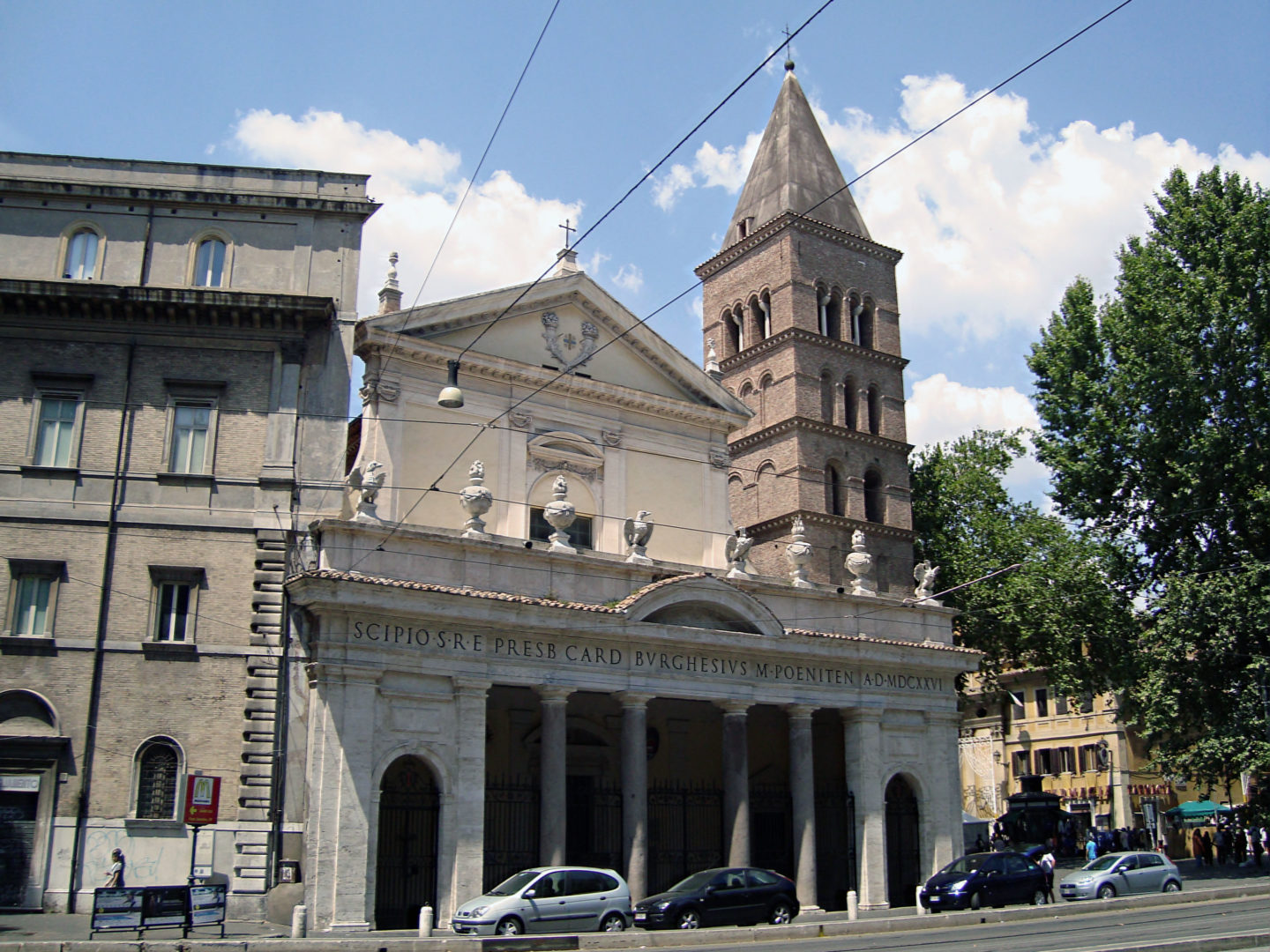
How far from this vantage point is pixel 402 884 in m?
22.8

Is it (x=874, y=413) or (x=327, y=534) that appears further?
(x=874, y=413)

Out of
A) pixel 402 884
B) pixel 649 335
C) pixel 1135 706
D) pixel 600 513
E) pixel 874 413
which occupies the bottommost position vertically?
pixel 402 884

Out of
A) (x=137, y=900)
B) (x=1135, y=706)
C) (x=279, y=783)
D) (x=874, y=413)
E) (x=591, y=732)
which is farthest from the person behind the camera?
(x=874, y=413)

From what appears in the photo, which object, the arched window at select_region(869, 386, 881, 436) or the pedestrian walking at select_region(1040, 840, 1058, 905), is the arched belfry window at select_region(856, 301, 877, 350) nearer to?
the arched window at select_region(869, 386, 881, 436)

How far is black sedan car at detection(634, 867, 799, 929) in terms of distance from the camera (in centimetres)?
2077

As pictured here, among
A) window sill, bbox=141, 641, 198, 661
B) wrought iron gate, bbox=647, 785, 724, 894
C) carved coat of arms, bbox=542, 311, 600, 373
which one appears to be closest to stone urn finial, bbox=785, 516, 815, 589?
wrought iron gate, bbox=647, 785, 724, 894

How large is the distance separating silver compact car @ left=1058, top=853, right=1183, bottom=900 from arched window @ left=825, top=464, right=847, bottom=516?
17480mm

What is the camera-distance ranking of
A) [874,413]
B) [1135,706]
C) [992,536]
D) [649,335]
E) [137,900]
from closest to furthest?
[137,900], [649,335], [1135,706], [992,536], [874,413]

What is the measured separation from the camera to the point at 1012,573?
3866 centimetres

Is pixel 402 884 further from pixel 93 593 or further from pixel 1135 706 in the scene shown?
pixel 1135 706

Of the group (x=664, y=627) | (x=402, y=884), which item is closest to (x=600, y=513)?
(x=664, y=627)

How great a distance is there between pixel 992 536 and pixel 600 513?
1928cm

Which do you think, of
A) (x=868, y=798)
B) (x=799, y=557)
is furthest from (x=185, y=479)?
(x=868, y=798)

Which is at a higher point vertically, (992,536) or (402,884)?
(992,536)
